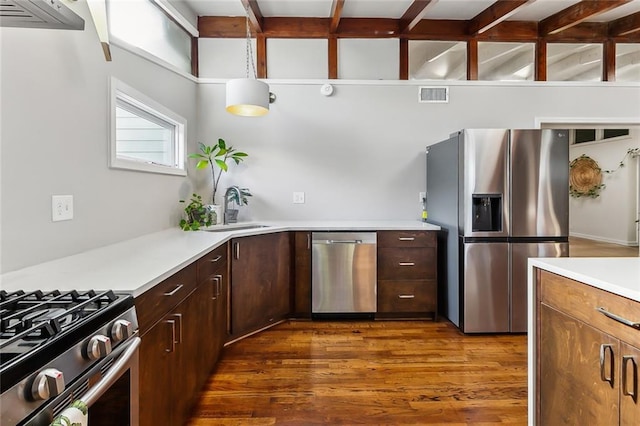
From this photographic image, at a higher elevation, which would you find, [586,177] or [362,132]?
[362,132]

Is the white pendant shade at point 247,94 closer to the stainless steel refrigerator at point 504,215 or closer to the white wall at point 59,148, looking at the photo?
the white wall at point 59,148

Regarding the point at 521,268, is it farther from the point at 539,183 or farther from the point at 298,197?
the point at 298,197

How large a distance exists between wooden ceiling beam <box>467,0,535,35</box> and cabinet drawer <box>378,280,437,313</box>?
8.40 ft

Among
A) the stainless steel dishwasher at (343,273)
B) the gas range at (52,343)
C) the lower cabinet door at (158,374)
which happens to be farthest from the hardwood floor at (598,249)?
the gas range at (52,343)

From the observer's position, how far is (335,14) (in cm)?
333

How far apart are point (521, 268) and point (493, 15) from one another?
242 centimetres

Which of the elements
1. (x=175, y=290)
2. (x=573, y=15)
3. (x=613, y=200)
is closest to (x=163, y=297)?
(x=175, y=290)

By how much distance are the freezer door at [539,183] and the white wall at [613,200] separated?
5.59 meters

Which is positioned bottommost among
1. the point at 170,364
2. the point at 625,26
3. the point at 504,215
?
the point at 170,364

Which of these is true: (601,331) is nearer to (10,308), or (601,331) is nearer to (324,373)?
(324,373)

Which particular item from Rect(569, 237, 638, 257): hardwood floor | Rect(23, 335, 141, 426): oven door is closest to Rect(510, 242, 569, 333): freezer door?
Rect(23, 335, 141, 426): oven door

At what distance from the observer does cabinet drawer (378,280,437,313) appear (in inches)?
130

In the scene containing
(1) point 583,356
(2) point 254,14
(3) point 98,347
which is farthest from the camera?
(2) point 254,14

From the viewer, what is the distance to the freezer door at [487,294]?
3020 millimetres
